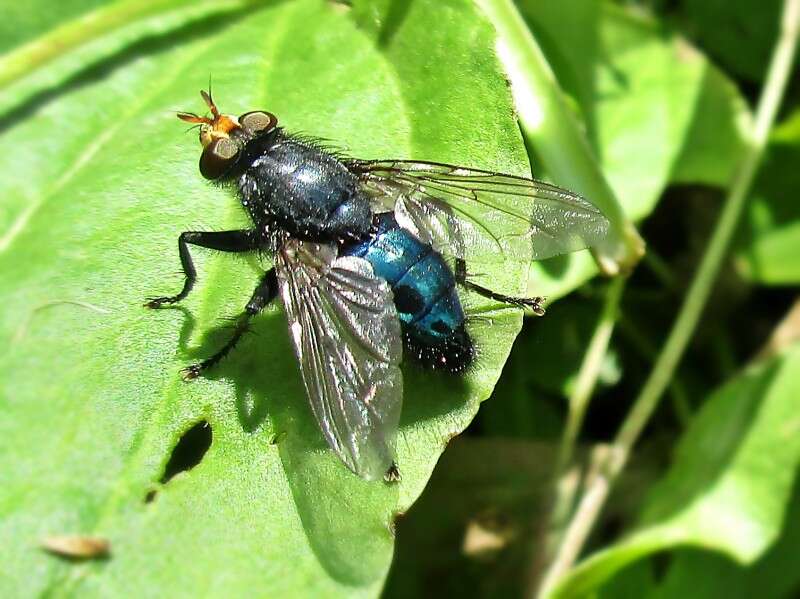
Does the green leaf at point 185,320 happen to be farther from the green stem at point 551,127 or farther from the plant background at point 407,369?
the green stem at point 551,127

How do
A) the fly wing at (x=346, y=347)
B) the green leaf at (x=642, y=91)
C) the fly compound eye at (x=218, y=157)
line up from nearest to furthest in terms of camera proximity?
1. the fly wing at (x=346, y=347)
2. the fly compound eye at (x=218, y=157)
3. the green leaf at (x=642, y=91)

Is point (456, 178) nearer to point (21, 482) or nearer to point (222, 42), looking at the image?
point (222, 42)

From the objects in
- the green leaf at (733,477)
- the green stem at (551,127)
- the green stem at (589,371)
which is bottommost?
the green leaf at (733,477)

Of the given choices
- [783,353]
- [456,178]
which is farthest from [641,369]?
[456,178]

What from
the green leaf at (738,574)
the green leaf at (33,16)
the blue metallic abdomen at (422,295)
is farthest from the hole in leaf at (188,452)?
the green leaf at (33,16)

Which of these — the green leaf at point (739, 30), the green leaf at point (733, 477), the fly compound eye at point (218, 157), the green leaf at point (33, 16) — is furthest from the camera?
the green leaf at point (739, 30)

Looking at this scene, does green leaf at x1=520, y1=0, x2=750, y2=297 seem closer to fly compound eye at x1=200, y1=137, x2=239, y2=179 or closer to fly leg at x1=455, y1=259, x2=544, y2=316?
fly leg at x1=455, y1=259, x2=544, y2=316

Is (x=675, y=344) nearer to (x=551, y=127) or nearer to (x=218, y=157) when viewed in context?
(x=551, y=127)

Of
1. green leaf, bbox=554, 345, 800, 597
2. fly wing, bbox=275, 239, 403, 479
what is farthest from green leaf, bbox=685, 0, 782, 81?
fly wing, bbox=275, 239, 403, 479
